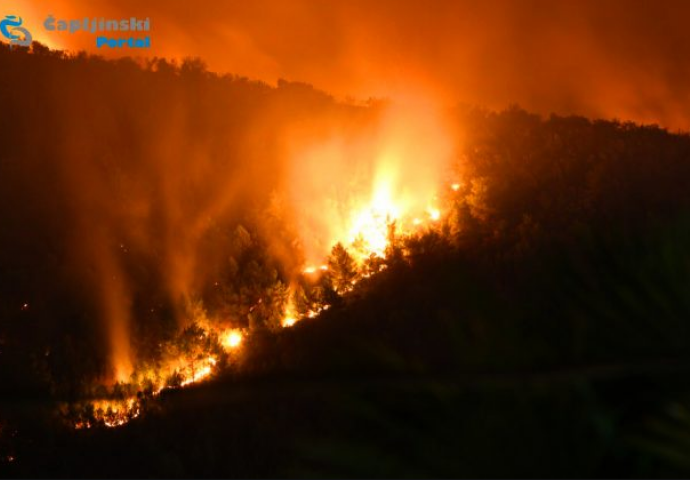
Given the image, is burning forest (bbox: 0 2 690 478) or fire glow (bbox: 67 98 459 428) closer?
burning forest (bbox: 0 2 690 478)

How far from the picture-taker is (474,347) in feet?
8.05

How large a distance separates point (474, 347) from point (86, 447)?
26.0ft

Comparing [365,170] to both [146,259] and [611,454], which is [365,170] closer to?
[146,259]

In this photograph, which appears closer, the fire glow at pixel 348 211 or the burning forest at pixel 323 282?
the burning forest at pixel 323 282

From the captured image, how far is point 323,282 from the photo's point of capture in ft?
41.6

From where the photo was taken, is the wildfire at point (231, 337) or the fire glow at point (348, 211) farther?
the wildfire at point (231, 337)

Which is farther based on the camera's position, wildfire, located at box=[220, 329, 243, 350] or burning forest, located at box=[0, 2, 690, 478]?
wildfire, located at box=[220, 329, 243, 350]

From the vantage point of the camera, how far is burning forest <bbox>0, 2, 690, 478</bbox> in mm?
2262

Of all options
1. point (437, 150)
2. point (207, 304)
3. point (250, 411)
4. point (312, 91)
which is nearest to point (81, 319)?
point (207, 304)

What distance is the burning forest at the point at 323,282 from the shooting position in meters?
2.26

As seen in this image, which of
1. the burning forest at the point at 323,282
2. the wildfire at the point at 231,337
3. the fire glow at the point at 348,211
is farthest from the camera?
the wildfire at the point at 231,337

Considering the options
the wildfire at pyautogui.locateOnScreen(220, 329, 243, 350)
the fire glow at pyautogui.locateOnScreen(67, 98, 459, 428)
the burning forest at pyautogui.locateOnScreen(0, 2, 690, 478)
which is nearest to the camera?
the burning forest at pyautogui.locateOnScreen(0, 2, 690, 478)

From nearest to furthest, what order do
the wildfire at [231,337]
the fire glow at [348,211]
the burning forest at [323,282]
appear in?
the burning forest at [323,282] → the fire glow at [348,211] → the wildfire at [231,337]

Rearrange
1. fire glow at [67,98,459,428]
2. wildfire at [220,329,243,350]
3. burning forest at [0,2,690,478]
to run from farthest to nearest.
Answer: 1. wildfire at [220,329,243,350]
2. fire glow at [67,98,459,428]
3. burning forest at [0,2,690,478]
